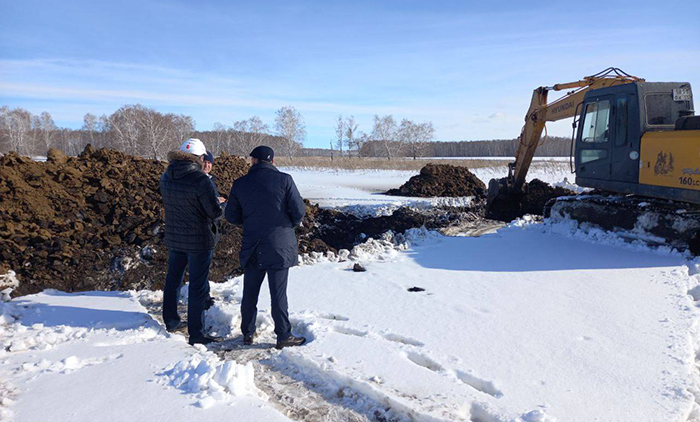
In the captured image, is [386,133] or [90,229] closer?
[90,229]

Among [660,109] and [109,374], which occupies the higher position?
[660,109]

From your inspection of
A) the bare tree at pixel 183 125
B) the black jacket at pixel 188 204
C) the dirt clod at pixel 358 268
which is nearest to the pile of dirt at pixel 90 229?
the dirt clod at pixel 358 268

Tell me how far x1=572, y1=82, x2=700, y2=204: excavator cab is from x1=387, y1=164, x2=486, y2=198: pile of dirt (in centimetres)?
849

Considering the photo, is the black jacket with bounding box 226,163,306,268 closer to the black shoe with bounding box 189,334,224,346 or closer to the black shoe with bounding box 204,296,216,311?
the black shoe with bounding box 189,334,224,346

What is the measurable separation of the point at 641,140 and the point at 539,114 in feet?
12.1

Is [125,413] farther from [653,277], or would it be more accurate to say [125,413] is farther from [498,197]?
[498,197]

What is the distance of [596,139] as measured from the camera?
8.62m

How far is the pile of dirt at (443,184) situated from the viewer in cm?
1791

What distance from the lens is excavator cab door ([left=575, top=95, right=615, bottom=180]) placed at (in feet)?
27.2

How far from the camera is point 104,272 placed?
6840 millimetres

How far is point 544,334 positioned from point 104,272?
5926 mm

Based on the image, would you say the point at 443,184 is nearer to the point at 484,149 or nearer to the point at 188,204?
the point at 188,204

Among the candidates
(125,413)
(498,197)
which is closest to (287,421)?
(125,413)

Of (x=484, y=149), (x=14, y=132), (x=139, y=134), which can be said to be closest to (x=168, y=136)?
(x=139, y=134)
